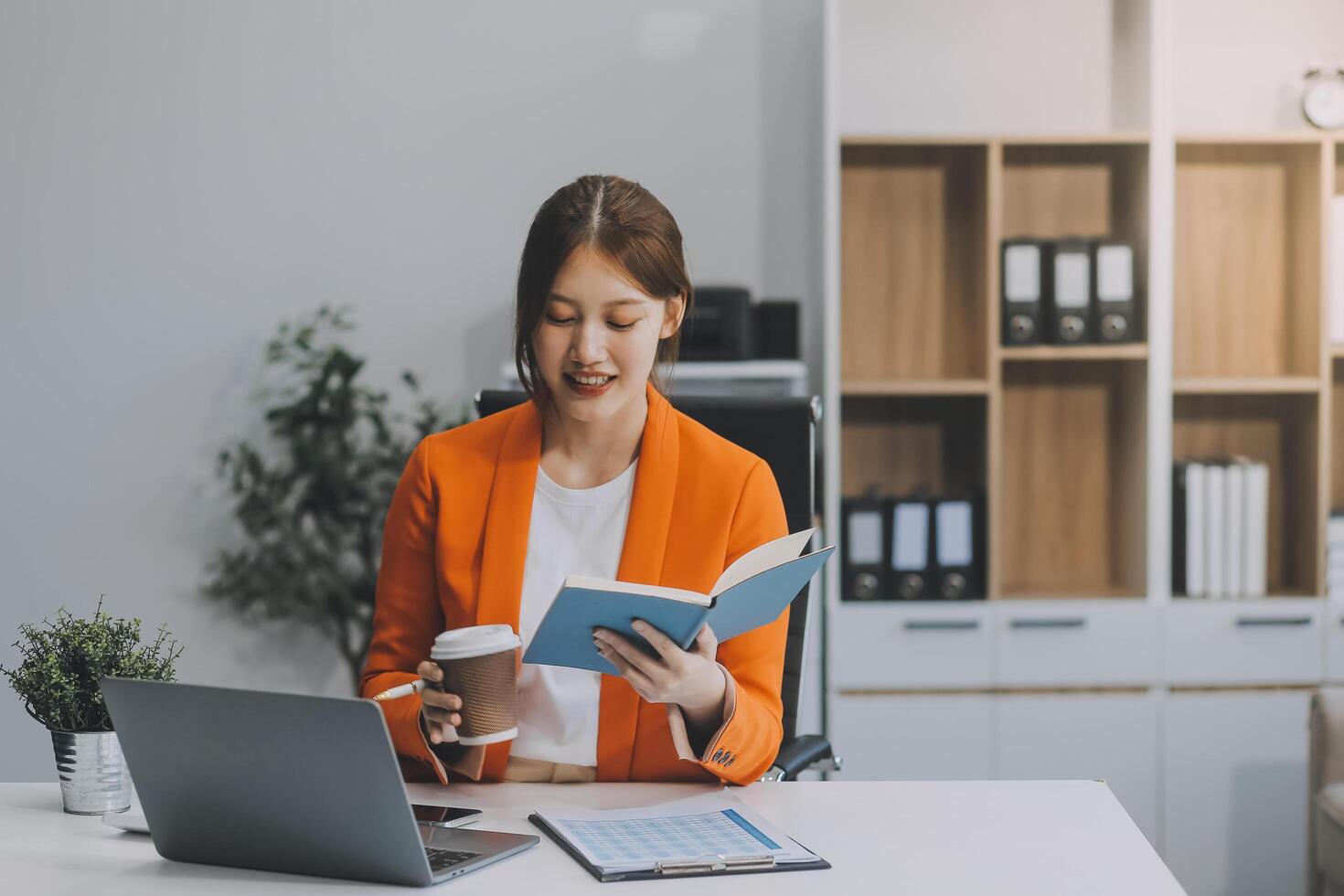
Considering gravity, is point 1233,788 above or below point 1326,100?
below

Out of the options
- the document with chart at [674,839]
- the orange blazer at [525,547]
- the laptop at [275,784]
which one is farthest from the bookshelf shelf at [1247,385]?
the laptop at [275,784]

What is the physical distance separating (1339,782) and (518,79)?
2.54 meters

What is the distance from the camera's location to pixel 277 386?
3.30 m

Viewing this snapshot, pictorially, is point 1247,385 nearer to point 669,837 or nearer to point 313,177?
point 669,837

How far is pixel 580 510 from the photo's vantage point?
155 cm

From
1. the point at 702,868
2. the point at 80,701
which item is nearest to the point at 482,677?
the point at 702,868

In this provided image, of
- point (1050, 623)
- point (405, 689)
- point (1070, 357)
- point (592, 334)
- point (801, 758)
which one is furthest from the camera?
point (1070, 357)

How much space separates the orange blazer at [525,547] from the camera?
4.79ft

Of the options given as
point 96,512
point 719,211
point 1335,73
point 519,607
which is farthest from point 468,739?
point 1335,73

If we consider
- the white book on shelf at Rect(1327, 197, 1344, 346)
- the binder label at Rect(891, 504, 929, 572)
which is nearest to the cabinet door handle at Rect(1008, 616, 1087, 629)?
the binder label at Rect(891, 504, 929, 572)

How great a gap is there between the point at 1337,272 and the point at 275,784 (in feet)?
9.30

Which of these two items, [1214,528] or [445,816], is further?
[1214,528]

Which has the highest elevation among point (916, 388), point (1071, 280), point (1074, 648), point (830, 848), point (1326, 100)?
point (1326, 100)

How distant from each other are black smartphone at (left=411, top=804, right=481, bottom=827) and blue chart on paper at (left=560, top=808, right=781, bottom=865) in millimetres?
103
